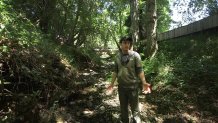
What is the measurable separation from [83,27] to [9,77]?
7185 millimetres

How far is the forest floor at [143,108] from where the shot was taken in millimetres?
7910

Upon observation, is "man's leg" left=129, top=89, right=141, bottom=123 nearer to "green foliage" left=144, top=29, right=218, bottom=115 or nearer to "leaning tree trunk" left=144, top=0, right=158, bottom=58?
"green foliage" left=144, top=29, right=218, bottom=115

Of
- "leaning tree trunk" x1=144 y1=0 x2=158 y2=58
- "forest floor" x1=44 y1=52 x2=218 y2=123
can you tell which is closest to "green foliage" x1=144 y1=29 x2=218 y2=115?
"forest floor" x1=44 y1=52 x2=218 y2=123

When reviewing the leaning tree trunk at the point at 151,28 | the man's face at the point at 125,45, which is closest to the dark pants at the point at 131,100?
the man's face at the point at 125,45

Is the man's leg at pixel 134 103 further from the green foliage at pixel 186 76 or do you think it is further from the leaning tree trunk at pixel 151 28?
the leaning tree trunk at pixel 151 28

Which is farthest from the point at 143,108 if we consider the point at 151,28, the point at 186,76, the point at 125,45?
the point at 151,28

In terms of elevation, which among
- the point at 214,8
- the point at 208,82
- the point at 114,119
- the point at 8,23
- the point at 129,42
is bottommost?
the point at 114,119

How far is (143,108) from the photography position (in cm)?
862

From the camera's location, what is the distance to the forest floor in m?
7.91

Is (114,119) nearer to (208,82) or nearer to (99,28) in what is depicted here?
(208,82)

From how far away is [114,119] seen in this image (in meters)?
7.80

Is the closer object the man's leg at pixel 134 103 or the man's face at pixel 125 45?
the man's face at pixel 125 45

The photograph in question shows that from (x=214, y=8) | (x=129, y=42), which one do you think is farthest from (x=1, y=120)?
(x=214, y=8)

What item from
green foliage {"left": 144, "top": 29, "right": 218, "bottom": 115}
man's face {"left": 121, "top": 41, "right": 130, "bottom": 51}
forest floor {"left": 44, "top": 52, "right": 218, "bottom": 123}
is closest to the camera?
man's face {"left": 121, "top": 41, "right": 130, "bottom": 51}
